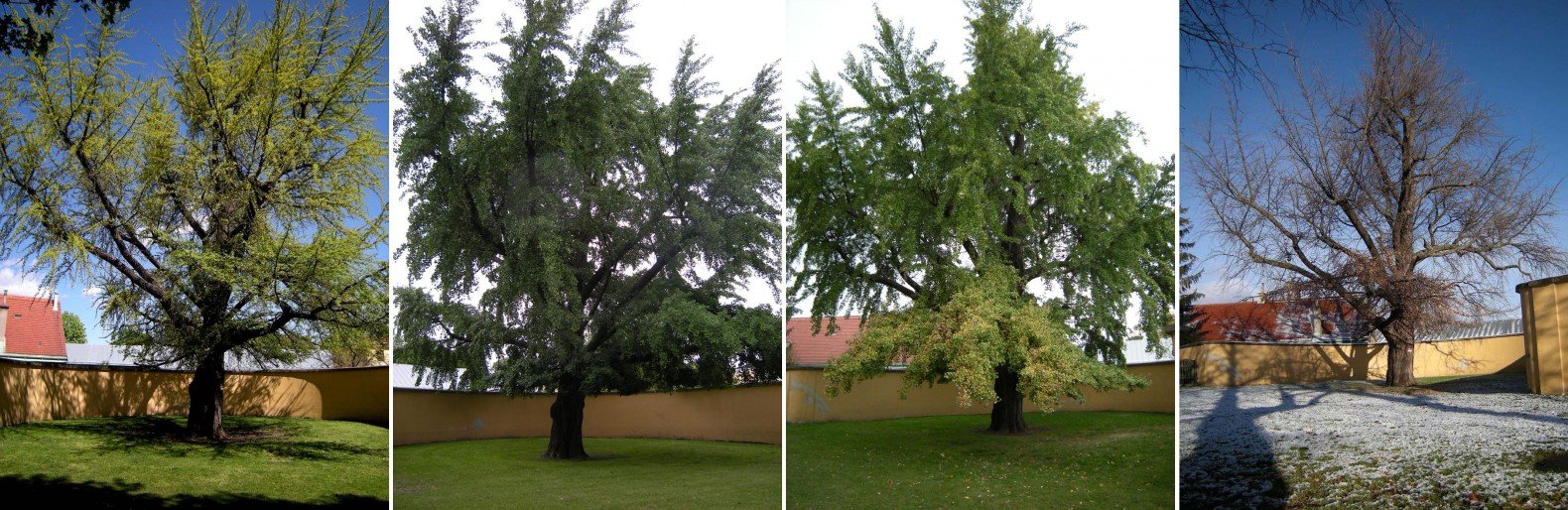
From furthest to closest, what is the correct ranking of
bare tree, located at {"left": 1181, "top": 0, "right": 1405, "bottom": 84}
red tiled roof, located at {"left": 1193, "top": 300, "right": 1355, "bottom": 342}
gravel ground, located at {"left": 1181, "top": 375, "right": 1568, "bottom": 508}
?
bare tree, located at {"left": 1181, "top": 0, "right": 1405, "bottom": 84}
red tiled roof, located at {"left": 1193, "top": 300, "right": 1355, "bottom": 342}
gravel ground, located at {"left": 1181, "top": 375, "right": 1568, "bottom": 508}

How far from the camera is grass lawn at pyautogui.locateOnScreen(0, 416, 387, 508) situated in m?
5.91

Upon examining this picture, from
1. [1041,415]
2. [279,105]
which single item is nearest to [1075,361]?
[1041,415]

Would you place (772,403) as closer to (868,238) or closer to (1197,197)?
(868,238)

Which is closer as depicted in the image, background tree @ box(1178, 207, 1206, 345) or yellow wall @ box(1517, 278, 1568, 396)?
yellow wall @ box(1517, 278, 1568, 396)

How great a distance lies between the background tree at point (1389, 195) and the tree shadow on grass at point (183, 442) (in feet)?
20.3

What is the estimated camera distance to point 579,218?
5.05m

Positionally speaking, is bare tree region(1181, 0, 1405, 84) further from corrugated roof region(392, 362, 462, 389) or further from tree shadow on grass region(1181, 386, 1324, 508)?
corrugated roof region(392, 362, 462, 389)

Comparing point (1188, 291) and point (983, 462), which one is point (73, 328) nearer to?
point (983, 462)

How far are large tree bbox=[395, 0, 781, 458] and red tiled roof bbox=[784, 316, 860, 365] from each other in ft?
0.77

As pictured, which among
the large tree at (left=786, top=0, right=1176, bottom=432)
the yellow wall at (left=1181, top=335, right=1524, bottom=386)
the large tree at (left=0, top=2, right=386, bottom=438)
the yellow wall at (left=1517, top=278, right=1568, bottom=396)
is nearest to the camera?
the yellow wall at (left=1517, top=278, right=1568, bottom=396)

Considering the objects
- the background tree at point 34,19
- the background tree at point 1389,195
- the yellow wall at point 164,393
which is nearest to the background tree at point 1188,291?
the background tree at point 1389,195

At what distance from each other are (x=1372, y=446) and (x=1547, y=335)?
0.93 meters

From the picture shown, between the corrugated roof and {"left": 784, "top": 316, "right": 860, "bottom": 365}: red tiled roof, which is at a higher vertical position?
{"left": 784, "top": 316, "right": 860, "bottom": 365}: red tiled roof

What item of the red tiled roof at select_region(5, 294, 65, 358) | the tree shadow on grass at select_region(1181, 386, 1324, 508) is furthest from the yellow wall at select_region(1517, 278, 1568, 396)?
the red tiled roof at select_region(5, 294, 65, 358)
